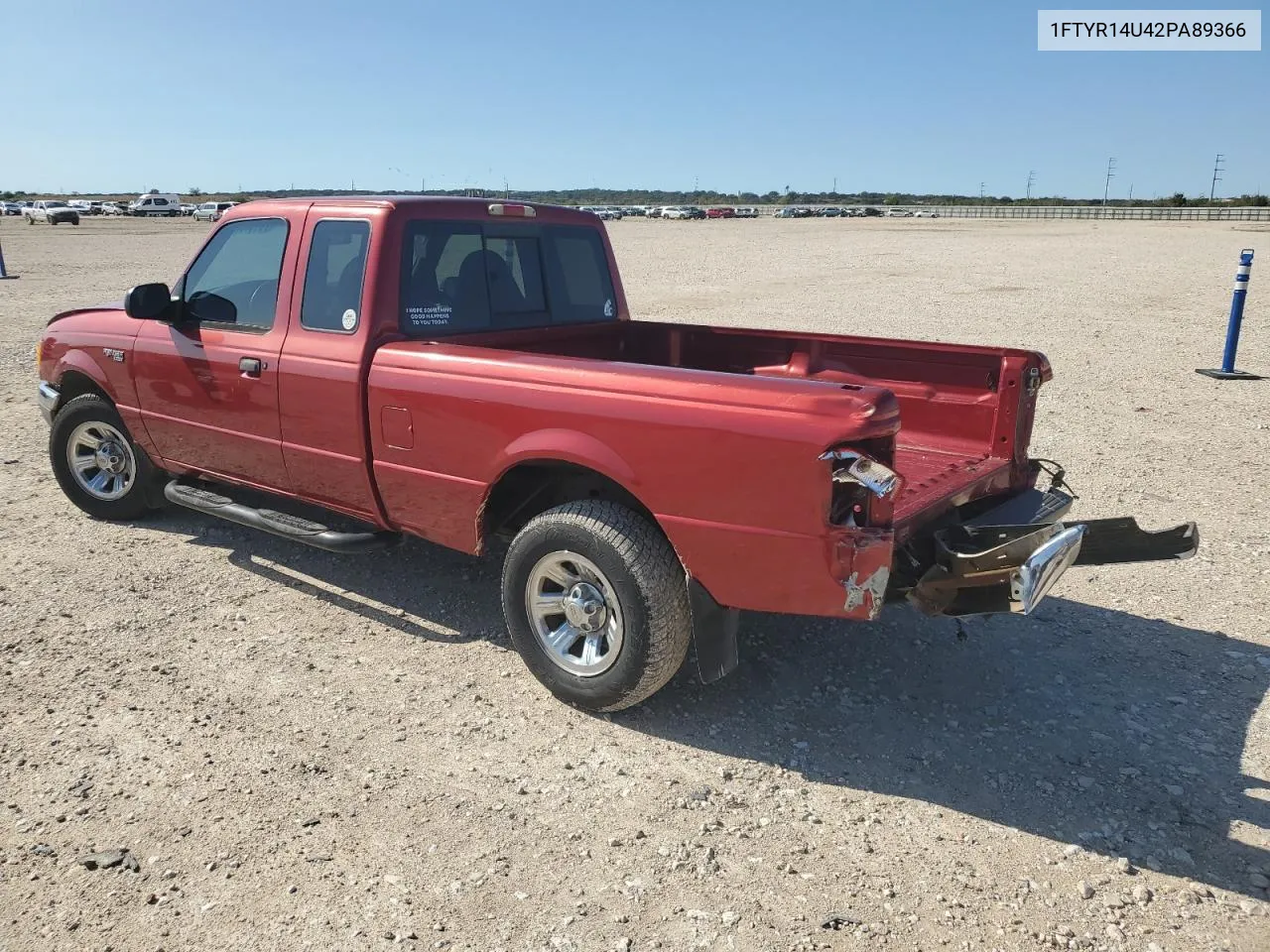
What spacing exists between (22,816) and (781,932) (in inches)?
101

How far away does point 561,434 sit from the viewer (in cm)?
371

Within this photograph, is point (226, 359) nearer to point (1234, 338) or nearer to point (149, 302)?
point (149, 302)

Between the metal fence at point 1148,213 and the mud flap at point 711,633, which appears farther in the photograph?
the metal fence at point 1148,213

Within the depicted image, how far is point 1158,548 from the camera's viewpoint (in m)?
3.80

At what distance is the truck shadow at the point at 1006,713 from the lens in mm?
3314

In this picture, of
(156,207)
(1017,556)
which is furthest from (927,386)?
(156,207)

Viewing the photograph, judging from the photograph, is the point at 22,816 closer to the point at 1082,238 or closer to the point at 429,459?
the point at 429,459

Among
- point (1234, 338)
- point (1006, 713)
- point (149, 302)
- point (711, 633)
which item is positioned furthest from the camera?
point (1234, 338)

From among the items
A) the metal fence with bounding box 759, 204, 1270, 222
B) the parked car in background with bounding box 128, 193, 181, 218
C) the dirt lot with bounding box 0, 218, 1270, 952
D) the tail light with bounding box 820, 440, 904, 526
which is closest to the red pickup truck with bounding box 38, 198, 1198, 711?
the tail light with bounding box 820, 440, 904, 526

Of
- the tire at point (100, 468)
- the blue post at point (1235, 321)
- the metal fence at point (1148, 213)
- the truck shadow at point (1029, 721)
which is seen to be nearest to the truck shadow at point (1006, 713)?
the truck shadow at point (1029, 721)

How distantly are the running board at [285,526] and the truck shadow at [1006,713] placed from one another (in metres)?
0.46

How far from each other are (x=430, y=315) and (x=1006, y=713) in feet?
10.2

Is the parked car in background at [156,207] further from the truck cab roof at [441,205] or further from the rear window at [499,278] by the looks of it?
the rear window at [499,278]

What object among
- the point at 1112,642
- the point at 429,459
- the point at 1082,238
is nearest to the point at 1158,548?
the point at 1112,642
